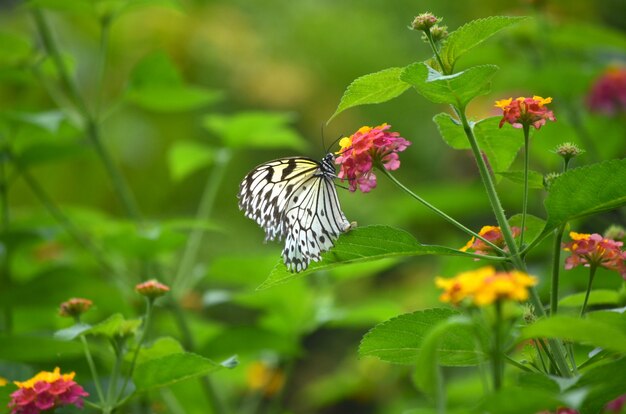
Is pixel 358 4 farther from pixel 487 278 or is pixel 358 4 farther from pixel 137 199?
pixel 487 278

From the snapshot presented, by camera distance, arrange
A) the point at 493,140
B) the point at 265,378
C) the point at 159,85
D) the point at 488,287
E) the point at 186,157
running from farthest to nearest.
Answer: the point at 265,378
the point at 186,157
the point at 159,85
the point at 493,140
the point at 488,287

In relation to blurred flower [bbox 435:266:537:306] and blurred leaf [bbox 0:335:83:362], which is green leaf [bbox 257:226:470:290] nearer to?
blurred flower [bbox 435:266:537:306]

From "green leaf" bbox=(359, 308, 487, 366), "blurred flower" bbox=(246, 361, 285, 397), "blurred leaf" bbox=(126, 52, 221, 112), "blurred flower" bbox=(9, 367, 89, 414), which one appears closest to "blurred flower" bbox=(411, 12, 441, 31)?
"green leaf" bbox=(359, 308, 487, 366)

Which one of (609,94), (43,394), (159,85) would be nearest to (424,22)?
(43,394)

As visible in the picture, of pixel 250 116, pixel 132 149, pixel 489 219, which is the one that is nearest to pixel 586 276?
pixel 250 116

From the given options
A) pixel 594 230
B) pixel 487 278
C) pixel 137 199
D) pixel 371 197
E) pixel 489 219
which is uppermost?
pixel 137 199

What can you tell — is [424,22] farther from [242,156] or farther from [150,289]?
[242,156]
